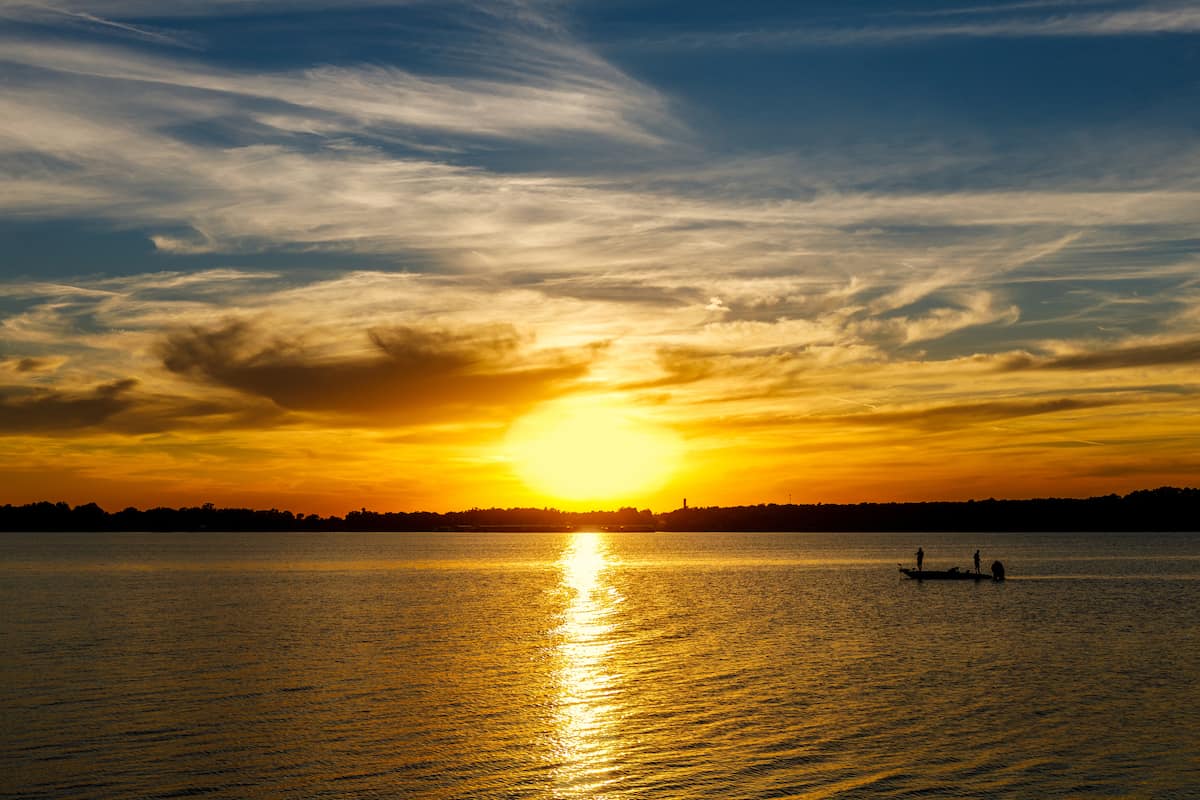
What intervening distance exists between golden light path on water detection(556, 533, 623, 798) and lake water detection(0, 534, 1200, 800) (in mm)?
189

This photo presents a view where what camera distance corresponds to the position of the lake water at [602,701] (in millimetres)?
31109

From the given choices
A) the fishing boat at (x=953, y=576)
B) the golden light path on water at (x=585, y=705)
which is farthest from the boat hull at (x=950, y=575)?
the golden light path on water at (x=585, y=705)

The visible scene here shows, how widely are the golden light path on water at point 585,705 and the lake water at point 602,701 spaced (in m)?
0.19

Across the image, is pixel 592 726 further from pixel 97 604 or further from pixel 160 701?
pixel 97 604

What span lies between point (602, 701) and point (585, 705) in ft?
3.91

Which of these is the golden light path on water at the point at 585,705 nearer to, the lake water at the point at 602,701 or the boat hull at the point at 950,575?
the lake water at the point at 602,701

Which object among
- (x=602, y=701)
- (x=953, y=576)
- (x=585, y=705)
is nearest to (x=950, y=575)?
(x=953, y=576)

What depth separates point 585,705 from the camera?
43.0 meters

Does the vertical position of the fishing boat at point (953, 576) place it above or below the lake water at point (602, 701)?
above

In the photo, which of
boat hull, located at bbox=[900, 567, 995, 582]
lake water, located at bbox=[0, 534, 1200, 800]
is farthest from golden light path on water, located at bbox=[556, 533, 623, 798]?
boat hull, located at bbox=[900, 567, 995, 582]

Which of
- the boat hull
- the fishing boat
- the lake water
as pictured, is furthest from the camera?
the boat hull

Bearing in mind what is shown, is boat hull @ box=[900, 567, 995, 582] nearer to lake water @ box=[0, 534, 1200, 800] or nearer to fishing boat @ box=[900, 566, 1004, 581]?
fishing boat @ box=[900, 566, 1004, 581]

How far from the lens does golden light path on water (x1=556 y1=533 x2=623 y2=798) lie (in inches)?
1233

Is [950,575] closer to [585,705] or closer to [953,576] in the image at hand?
[953,576]
